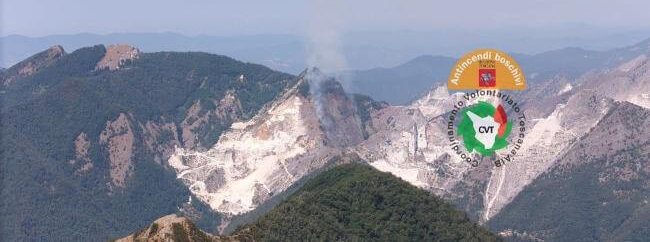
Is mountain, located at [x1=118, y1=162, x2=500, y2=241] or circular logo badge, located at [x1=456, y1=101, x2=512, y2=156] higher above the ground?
circular logo badge, located at [x1=456, y1=101, x2=512, y2=156]

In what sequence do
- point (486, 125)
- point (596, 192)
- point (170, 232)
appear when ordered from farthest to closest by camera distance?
point (596, 192) < point (486, 125) < point (170, 232)

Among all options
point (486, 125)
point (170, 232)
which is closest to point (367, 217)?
point (486, 125)

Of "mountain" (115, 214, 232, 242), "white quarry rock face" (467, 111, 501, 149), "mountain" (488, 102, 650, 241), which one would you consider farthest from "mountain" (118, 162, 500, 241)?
"mountain" (488, 102, 650, 241)

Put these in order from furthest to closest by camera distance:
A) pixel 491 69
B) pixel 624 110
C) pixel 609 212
→ pixel 624 110 < pixel 609 212 < pixel 491 69

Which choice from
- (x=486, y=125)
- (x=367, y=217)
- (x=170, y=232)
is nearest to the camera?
(x=170, y=232)

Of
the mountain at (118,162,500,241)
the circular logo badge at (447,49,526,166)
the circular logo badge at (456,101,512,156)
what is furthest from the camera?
the mountain at (118,162,500,241)

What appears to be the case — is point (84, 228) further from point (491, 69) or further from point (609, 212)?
point (491, 69)

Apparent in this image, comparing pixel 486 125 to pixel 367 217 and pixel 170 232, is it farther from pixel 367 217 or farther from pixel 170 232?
pixel 367 217

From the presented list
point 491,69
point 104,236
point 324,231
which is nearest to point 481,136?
point 491,69

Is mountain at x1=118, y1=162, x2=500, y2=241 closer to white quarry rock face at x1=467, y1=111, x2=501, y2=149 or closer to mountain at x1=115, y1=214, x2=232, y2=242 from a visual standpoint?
mountain at x1=115, y1=214, x2=232, y2=242
